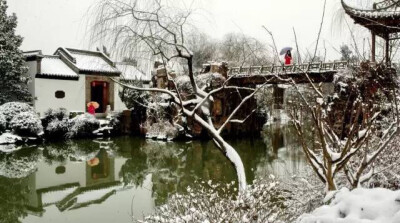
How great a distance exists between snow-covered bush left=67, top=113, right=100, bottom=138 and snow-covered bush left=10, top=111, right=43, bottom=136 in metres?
1.62

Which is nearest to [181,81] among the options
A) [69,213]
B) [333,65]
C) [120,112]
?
[120,112]

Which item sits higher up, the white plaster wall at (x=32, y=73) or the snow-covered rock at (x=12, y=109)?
the white plaster wall at (x=32, y=73)

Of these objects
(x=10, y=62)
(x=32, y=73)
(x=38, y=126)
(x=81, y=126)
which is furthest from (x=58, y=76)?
(x=38, y=126)

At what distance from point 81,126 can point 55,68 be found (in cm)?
557

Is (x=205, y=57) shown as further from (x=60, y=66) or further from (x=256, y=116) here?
(x=60, y=66)

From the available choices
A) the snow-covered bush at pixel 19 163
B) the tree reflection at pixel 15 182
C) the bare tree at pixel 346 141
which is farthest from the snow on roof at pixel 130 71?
the snow-covered bush at pixel 19 163

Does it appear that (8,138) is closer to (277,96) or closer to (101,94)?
(101,94)

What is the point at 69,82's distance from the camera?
21.5 metres

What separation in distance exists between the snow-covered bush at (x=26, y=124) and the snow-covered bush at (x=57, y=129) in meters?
0.76

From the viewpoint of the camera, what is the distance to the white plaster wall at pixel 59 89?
66.0ft

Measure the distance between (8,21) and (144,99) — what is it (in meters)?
7.91

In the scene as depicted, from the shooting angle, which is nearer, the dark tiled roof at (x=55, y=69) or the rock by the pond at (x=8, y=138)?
the rock by the pond at (x=8, y=138)

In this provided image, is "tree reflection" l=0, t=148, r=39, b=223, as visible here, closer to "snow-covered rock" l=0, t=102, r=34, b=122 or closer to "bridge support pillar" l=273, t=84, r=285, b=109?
"snow-covered rock" l=0, t=102, r=34, b=122

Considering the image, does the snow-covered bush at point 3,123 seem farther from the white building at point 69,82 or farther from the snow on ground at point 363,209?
the snow on ground at point 363,209
